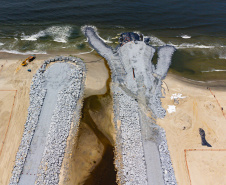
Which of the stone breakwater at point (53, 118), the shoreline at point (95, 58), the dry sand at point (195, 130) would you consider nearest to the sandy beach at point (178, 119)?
the dry sand at point (195, 130)

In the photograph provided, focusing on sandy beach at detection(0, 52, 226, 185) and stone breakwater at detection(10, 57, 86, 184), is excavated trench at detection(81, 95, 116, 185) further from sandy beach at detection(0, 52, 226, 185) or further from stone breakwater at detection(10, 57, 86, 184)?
stone breakwater at detection(10, 57, 86, 184)

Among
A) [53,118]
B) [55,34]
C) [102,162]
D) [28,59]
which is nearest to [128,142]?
[102,162]

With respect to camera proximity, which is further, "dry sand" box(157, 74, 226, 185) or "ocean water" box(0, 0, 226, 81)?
"ocean water" box(0, 0, 226, 81)

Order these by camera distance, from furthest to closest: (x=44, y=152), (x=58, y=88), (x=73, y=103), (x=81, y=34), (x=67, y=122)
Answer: (x=81, y=34) → (x=58, y=88) → (x=73, y=103) → (x=67, y=122) → (x=44, y=152)

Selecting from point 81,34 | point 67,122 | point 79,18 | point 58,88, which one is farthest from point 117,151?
point 79,18

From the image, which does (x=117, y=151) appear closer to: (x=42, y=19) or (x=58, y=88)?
(x=58, y=88)

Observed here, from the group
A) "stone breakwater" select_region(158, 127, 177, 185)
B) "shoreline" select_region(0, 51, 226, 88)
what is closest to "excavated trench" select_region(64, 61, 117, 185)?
"stone breakwater" select_region(158, 127, 177, 185)

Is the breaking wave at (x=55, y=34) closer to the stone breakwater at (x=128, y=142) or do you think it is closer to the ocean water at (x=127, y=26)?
the ocean water at (x=127, y=26)
